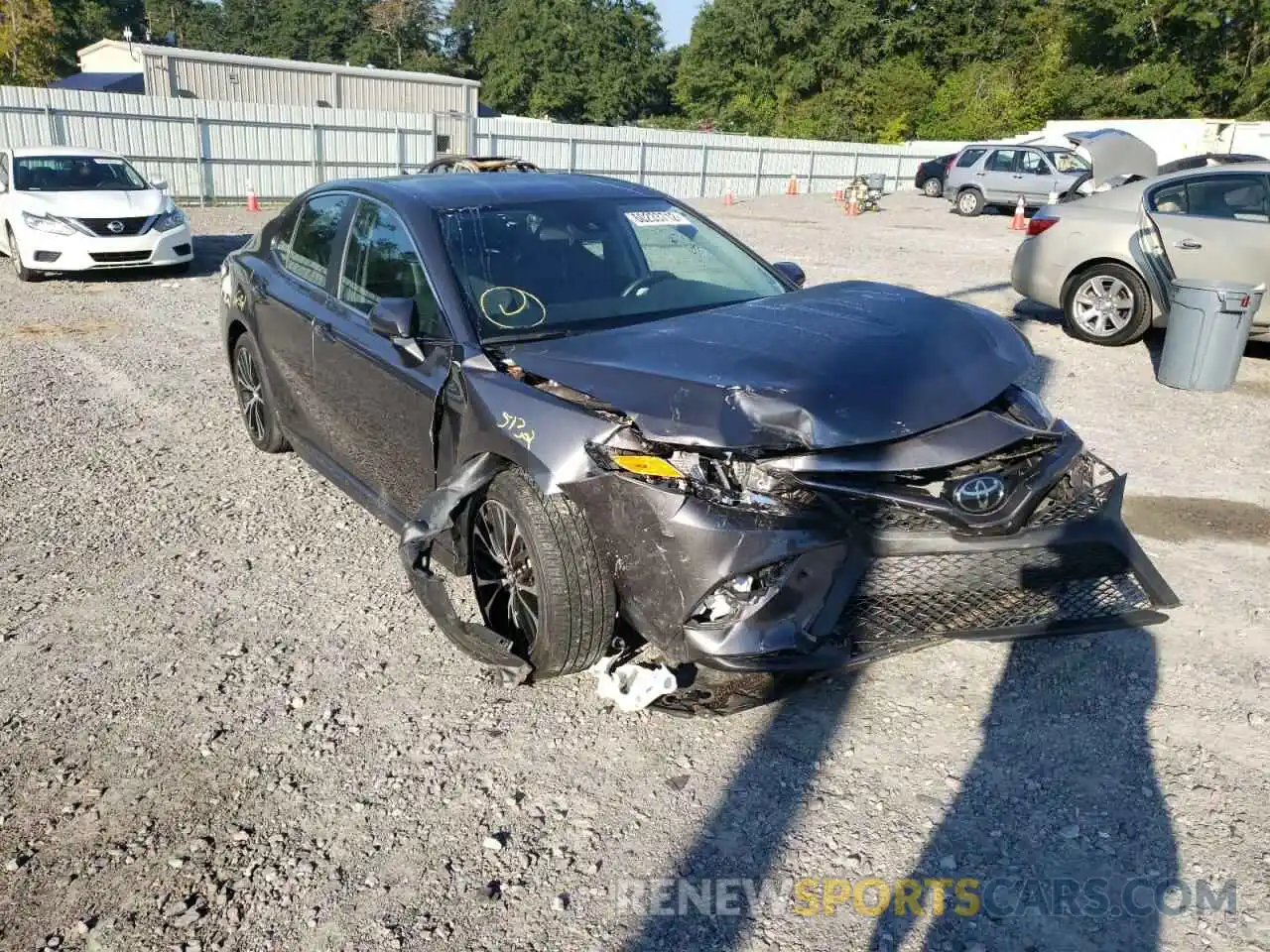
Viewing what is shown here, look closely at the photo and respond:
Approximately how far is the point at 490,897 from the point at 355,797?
603 millimetres

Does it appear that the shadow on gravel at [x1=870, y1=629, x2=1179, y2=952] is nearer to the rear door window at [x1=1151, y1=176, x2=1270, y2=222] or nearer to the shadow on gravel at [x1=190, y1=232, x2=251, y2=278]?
the rear door window at [x1=1151, y1=176, x2=1270, y2=222]

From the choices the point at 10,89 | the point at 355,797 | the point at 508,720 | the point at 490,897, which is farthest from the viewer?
the point at 10,89

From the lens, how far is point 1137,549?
131 inches

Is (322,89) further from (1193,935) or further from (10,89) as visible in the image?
(1193,935)

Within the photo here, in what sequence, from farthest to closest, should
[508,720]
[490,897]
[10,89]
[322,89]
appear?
[322,89] → [10,89] → [508,720] → [490,897]

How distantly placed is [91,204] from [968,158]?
20400 mm

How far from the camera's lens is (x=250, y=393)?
18.7 feet

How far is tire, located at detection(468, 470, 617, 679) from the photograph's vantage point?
3041 mm

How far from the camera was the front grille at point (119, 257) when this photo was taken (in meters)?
11.4

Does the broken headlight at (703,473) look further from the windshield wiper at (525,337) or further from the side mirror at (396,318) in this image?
the side mirror at (396,318)

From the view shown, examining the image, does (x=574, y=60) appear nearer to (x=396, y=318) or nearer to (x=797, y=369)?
(x=396, y=318)

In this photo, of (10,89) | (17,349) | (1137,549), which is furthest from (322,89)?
(1137,549)

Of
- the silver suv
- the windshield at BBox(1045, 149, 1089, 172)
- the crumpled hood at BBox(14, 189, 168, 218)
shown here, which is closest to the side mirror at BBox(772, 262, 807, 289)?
the crumpled hood at BBox(14, 189, 168, 218)

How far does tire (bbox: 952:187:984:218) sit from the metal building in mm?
15166
